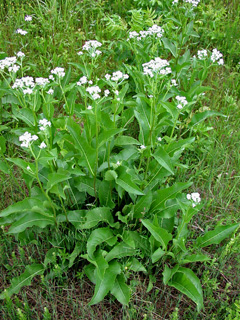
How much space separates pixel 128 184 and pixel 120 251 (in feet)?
1.48

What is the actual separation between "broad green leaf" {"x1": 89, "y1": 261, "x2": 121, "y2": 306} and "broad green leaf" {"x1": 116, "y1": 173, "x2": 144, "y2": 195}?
49 centimetres

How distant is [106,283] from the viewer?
6.57 feet

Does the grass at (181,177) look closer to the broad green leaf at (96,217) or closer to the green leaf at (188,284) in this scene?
the green leaf at (188,284)

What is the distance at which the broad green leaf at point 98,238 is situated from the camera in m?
2.05

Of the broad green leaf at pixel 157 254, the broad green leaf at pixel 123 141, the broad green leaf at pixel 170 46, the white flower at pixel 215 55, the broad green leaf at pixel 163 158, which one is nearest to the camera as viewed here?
the broad green leaf at pixel 157 254

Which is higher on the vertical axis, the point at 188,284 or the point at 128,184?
the point at 128,184

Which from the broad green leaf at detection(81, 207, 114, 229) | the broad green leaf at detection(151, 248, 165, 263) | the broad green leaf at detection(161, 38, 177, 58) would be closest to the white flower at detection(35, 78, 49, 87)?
the broad green leaf at detection(81, 207, 114, 229)

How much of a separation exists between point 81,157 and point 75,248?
625mm

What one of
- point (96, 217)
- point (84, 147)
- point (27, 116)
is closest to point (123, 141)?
point (84, 147)

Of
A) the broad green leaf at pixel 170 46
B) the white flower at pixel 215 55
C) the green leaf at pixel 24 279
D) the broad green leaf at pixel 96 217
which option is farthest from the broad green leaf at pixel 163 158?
the broad green leaf at pixel 170 46

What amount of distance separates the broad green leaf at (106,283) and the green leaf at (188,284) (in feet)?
1.22

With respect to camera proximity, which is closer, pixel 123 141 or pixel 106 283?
pixel 106 283

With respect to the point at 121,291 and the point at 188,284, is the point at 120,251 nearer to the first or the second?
the point at 121,291

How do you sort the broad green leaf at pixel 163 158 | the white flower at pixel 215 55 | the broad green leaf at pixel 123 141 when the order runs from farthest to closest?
the white flower at pixel 215 55, the broad green leaf at pixel 123 141, the broad green leaf at pixel 163 158
